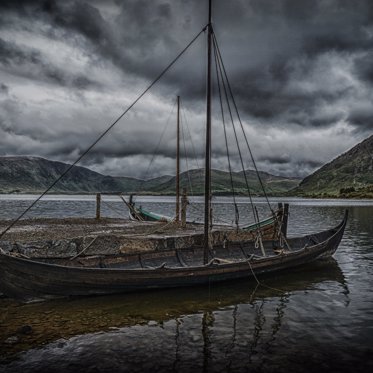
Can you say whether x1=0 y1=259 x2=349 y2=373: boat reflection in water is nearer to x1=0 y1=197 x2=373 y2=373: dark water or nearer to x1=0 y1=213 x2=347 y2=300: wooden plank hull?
x1=0 y1=197 x2=373 y2=373: dark water

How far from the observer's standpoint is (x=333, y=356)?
9.29m

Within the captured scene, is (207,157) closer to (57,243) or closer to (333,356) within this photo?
(57,243)

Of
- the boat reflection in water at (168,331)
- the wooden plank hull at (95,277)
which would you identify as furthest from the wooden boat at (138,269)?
the boat reflection in water at (168,331)

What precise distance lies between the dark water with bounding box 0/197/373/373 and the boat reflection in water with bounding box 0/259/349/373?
0.10ft

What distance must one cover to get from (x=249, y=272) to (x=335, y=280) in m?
5.42

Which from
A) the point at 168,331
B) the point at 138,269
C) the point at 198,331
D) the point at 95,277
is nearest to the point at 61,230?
the point at 95,277

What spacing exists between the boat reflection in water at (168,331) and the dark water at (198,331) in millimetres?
29

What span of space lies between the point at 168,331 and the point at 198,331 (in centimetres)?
98

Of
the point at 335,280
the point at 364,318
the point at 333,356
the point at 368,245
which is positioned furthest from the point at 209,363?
the point at 368,245

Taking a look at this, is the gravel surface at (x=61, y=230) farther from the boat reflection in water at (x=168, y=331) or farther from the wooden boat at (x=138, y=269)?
the boat reflection in water at (x=168, y=331)

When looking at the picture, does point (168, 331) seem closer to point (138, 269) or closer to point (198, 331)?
point (198, 331)

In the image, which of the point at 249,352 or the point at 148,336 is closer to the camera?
the point at 249,352

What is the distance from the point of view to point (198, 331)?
11.0 m

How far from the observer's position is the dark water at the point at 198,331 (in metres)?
8.85
